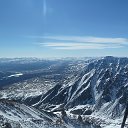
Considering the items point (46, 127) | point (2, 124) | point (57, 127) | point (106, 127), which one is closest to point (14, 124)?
point (2, 124)

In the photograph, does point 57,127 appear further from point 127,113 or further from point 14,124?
point 127,113

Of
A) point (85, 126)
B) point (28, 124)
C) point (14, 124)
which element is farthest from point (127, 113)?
point (85, 126)

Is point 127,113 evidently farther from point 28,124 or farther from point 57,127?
point 57,127

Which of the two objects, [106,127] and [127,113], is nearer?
[127,113]

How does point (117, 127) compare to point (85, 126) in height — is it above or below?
below

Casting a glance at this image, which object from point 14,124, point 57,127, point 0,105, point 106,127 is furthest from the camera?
point 106,127

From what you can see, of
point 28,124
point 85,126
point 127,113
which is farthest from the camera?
point 85,126

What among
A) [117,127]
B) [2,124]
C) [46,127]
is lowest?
[117,127]

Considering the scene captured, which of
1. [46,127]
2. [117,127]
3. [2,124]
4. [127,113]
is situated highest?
[127,113]

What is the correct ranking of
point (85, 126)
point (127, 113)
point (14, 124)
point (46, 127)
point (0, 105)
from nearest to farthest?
point (127, 113) < point (14, 124) < point (46, 127) < point (0, 105) < point (85, 126)
